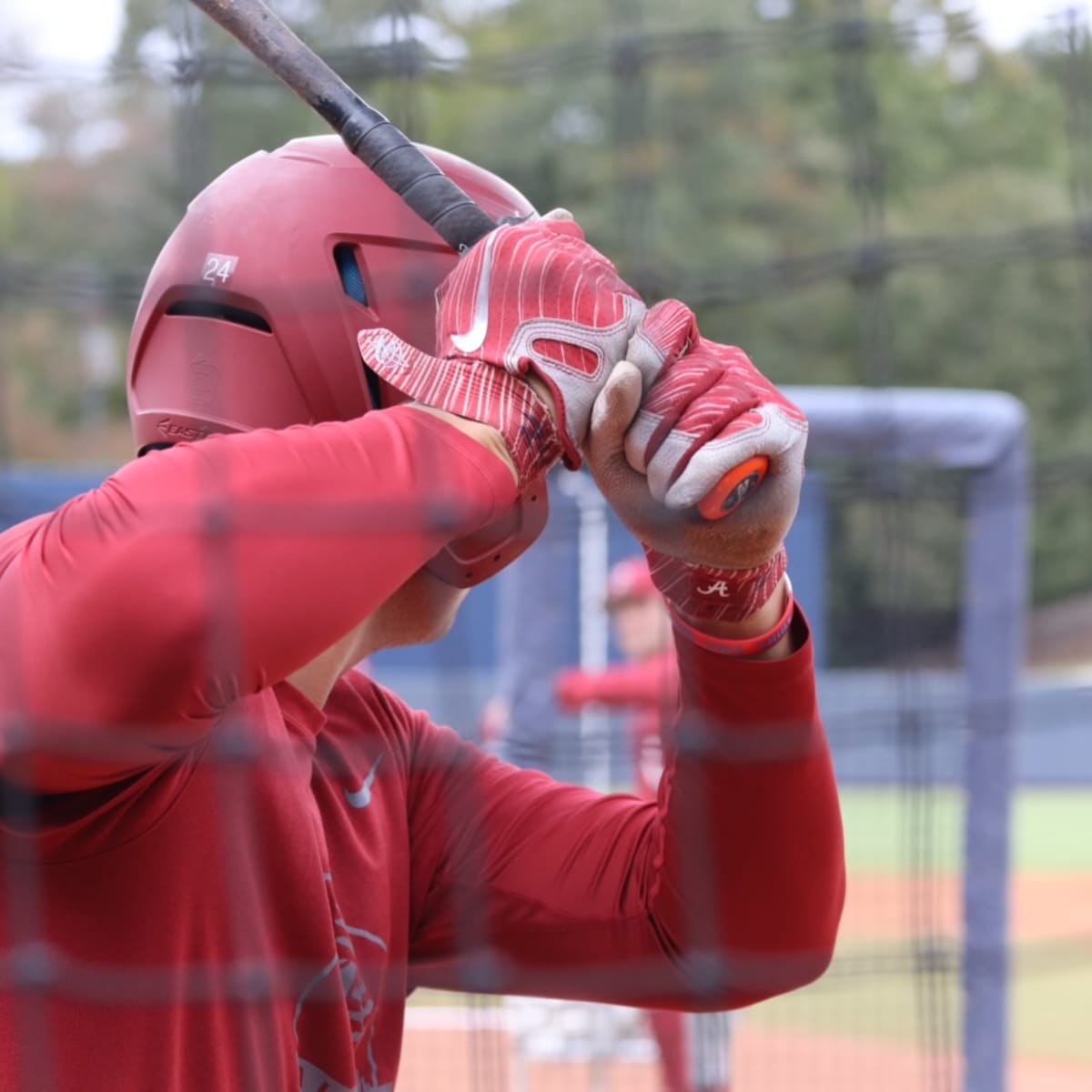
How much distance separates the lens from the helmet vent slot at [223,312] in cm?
142

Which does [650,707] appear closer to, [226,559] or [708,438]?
[708,438]

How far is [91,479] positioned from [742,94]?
9.14 meters

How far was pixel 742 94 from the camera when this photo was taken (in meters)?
17.2

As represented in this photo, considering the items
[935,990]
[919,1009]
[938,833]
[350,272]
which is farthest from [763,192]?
[350,272]

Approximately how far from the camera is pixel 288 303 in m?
1.41

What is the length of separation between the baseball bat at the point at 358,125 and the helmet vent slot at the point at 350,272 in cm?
11

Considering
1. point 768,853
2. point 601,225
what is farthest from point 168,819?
point 601,225

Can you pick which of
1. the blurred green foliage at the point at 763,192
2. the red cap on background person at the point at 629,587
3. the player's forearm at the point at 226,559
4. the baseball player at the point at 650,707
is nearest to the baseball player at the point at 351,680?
the player's forearm at the point at 226,559

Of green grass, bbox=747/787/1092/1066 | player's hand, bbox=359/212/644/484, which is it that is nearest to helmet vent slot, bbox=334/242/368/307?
player's hand, bbox=359/212/644/484

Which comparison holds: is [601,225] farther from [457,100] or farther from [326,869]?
[326,869]

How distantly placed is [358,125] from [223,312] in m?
0.22

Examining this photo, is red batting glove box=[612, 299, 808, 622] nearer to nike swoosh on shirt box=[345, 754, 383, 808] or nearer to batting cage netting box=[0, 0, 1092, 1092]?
batting cage netting box=[0, 0, 1092, 1092]

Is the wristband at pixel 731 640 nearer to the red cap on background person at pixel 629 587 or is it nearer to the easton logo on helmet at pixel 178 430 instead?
the easton logo on helmet at pixel 178 430

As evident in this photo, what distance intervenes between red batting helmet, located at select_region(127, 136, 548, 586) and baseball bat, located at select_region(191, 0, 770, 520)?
0.34 ft
